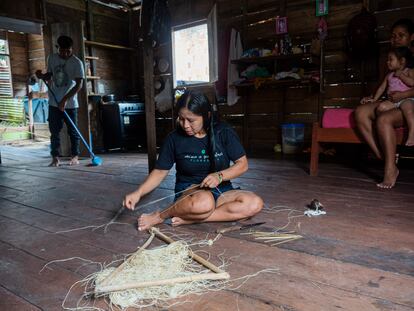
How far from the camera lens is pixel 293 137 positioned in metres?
4.45

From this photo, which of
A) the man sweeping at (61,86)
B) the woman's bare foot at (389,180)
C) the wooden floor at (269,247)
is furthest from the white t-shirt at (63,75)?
the woman's bare foot at (389,180)

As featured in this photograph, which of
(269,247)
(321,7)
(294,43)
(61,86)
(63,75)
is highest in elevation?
(321,7)

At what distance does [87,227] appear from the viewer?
179 cm

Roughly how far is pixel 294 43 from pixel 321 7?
1.74 feet

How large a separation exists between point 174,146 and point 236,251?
2.13 ft

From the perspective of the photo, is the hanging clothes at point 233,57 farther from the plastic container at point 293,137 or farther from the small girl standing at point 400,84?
the small girl standing at point 400,84

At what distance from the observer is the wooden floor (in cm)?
105

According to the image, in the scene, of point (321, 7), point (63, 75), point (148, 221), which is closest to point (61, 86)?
point (63, 75)

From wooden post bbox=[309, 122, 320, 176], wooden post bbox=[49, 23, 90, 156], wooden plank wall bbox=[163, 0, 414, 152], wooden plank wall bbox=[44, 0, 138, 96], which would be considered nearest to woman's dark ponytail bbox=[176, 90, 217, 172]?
wooden post bbox=[309, 122, 320, 176]

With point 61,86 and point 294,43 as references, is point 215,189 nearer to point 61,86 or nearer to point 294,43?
point 61,86

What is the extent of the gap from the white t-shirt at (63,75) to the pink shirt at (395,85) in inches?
131

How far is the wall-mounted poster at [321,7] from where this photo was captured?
4.18m

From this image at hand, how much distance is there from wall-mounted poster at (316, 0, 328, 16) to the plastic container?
1.42 m

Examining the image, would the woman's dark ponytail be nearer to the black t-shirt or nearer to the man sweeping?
the black t-shirt
